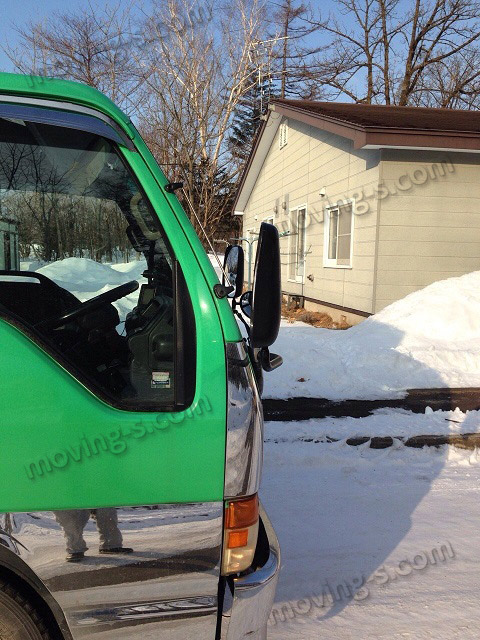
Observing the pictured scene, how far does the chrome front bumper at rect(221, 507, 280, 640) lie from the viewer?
168 centimetres

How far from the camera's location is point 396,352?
6.77m

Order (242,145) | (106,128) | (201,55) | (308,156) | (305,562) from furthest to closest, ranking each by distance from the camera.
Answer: (242,145) → (201,55) → (308,156) → (305,562) → (106,128)

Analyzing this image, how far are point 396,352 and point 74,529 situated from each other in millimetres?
5839

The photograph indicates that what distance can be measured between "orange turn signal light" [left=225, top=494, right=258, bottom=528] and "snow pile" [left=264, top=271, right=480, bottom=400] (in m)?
4.10

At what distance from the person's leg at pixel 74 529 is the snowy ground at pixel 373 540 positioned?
1368 mm

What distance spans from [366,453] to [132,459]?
339cm

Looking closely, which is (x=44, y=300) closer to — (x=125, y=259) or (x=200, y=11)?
(x=125, y=259)

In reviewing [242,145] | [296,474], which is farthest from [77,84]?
[242,145]

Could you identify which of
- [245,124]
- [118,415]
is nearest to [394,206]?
[118,415]

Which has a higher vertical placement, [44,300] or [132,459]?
[44,300]

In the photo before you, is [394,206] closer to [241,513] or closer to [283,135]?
[283,135]

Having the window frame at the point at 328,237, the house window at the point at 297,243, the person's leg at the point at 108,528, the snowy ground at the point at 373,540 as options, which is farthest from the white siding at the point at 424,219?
the person's leg at the point at 108,528

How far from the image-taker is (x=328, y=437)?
4.78 meters

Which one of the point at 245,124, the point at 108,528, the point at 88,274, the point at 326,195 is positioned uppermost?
the point at 245,124
